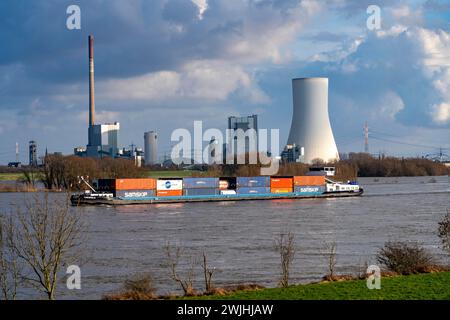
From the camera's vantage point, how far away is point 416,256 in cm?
977

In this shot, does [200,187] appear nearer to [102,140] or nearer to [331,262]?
[331,262]

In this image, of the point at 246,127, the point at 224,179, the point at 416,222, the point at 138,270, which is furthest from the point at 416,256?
the point at 246,127

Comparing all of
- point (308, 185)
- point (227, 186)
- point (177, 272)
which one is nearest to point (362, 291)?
point (177, 272)

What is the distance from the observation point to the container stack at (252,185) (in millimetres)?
38156

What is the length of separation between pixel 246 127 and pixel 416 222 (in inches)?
1918

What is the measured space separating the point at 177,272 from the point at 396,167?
56.6 meters

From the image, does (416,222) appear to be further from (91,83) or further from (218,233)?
(91,83)

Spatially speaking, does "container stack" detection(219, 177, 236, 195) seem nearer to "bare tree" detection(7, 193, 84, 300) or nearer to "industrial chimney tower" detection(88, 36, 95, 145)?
"industrial chimney tower" detection(88, 36, 95, 145)

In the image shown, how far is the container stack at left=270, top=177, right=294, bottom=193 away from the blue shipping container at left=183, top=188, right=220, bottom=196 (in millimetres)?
3486

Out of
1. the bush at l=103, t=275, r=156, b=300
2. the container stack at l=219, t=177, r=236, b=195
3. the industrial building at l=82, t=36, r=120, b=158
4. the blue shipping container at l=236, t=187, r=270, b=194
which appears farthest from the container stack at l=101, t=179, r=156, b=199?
the industrial building at l=82, t=36, r=120, b=158

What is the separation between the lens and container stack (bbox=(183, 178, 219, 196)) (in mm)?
36562

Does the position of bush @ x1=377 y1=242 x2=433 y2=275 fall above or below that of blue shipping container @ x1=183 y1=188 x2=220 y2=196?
below

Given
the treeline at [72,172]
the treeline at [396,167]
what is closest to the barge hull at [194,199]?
the treeline at [72,172]

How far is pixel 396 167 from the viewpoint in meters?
66.4
